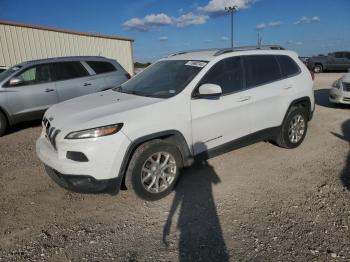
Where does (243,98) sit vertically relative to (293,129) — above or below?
above

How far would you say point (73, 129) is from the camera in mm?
3346

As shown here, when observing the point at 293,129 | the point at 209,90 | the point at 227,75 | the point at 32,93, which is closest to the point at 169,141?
the point at 209,90

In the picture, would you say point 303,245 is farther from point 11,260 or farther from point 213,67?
point 11,260

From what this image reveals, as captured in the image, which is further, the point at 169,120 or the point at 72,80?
the point at 72,80

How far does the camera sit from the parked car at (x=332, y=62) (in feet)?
74.0

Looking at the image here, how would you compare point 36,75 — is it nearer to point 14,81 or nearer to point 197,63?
point 14,81

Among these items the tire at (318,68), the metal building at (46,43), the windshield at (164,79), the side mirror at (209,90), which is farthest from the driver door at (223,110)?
the tire at (318,68)

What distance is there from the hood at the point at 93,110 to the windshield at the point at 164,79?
217 mm

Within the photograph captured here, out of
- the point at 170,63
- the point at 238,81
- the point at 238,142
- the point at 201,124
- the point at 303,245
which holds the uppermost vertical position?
the point at 170,63

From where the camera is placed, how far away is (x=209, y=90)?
3832mm

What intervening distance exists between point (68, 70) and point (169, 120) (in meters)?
5.23

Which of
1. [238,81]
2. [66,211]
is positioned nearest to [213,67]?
[238,81]

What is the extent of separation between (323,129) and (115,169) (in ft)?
17.2

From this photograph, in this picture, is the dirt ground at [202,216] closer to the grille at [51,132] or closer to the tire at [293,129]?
the tire at [293,129]
